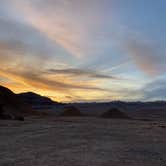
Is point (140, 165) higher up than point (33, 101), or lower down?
lower down

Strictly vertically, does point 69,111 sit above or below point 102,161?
above

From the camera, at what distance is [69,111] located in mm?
80688

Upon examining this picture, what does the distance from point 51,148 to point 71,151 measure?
63.1 inches

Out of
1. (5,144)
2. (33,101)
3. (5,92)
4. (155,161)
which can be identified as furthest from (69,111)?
(33,101)

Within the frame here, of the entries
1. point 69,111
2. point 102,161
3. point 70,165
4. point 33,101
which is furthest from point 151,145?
point 33,101

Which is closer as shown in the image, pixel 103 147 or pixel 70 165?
pixel 70 165

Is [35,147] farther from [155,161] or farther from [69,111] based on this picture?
[69,111]

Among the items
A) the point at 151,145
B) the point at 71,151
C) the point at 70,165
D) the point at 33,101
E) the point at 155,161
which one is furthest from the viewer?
the point at 33,101

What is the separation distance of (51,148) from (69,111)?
62355 millimetres

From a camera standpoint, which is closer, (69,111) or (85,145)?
(85,145)

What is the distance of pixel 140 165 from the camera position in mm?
13930

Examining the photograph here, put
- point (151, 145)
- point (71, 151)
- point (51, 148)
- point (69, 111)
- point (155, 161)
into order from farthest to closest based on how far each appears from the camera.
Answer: point (69, 111) → point (151, 145) → point (51, 148) → point (71, 151) → point (155, 161)

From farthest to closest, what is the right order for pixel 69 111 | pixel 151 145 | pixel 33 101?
pixel 33 101 < pixel 69 111 < pixel 151 145

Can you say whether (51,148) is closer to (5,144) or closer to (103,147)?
(103,147)
